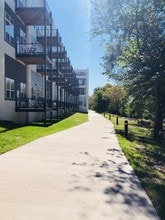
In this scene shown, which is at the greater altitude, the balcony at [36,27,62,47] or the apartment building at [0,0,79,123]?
the balcony at [36,27,62,47]

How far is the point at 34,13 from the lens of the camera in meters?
24.5

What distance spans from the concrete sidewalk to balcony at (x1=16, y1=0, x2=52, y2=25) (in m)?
16.1

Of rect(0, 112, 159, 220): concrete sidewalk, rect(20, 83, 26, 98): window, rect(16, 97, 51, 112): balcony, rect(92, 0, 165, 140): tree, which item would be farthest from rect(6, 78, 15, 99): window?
rect(0, 112, 159, 220): concrete sidewalk

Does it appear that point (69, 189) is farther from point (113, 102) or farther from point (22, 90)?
point (113, 102)

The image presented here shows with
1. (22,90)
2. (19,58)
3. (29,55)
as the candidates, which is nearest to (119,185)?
(29,55)

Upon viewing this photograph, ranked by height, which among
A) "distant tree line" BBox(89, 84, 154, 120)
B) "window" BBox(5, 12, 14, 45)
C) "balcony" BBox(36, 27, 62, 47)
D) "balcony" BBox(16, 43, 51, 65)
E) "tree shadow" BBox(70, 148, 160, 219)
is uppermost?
"balcony" BBox(36, 27, 62, 47)

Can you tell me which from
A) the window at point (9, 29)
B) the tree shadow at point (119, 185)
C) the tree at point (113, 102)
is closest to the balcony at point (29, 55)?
the window at point (9, 29)

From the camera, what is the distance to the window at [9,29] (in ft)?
73.5

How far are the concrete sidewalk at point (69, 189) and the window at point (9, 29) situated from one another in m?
14.3

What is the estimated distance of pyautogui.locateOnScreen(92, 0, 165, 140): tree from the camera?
15.4 metres

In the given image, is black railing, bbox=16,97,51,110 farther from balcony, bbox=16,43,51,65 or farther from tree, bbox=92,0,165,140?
tree, bbox=92,0,165,140

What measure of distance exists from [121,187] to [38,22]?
73.2 feet

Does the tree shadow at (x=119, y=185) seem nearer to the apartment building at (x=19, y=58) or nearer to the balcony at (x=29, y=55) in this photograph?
the apartment building at (x=19, y=58)

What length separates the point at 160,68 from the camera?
52.6 ft
